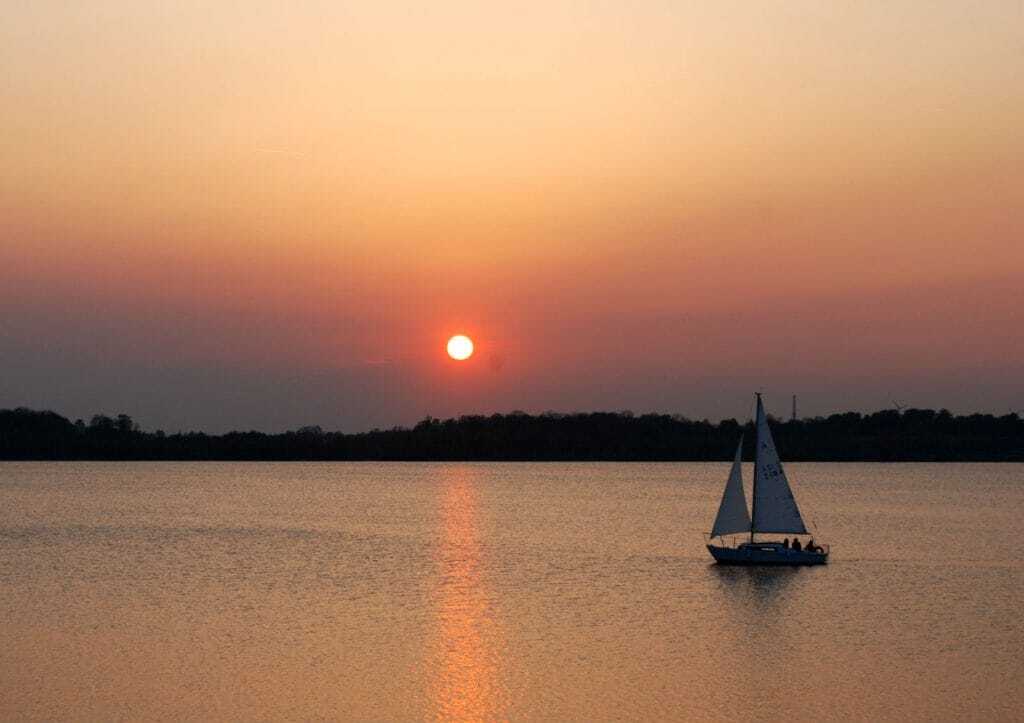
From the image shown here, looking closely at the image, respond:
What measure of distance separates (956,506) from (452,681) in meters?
106

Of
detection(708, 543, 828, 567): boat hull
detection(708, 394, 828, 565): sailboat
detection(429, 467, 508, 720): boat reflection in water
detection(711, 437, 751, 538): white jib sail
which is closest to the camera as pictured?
detection(429, 467, 508, 720): boat reflection in water

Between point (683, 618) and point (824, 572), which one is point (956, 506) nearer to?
point (824, 572)

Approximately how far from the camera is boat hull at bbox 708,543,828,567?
63.1 meters

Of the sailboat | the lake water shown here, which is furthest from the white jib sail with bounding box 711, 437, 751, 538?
the lake water

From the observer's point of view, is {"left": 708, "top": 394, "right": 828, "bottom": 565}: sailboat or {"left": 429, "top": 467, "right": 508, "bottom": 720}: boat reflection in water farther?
{"left": 708, "top": 394, "right": 828, "bottom": 565}: sailboat

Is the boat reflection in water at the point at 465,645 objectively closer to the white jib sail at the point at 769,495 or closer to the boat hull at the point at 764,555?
the boat hull at the point at 764,555

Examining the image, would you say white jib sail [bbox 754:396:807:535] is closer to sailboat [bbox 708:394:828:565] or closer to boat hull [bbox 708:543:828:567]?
sailboat [bbox 708:394:828:565]

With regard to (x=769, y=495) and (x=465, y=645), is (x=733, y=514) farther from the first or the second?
(x=465, y=645)

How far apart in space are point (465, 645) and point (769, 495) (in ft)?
81.0

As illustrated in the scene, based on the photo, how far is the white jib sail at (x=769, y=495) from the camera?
62.7 meters

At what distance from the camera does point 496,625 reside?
152ft

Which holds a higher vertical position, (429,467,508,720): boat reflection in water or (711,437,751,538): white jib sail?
(711,437,751,538): white jib sail

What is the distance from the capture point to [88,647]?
135ft

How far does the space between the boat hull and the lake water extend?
77cm
